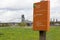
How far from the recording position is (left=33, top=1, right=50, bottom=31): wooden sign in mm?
5938

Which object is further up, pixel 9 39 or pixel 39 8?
pixel 39 8

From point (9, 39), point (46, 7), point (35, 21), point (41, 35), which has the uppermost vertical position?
point (46, 7)

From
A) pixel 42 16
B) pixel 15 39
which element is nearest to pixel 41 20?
pixel 42 16

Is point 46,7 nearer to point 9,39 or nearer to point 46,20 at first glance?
point 46,20

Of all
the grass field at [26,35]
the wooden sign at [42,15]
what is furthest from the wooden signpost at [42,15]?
the grass field at [26,35]

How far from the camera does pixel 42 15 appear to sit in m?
5.98

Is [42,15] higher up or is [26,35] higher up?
[42,15]

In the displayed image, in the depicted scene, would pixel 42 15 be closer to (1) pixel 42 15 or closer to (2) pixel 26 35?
(1) pixel 42 15

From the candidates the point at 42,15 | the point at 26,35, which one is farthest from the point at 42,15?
the point at 26,35

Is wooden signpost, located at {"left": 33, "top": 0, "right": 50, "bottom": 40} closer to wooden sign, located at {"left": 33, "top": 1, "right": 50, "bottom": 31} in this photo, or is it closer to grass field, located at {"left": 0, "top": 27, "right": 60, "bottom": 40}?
wooden sign, located at {"left": 33, "top": 1, "right": 50, "bottom": 31}

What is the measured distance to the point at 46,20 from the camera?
19.6ft

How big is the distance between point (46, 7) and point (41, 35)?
0.82 meters

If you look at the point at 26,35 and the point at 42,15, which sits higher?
the point at 42,15

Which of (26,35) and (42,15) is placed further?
(26,35)
